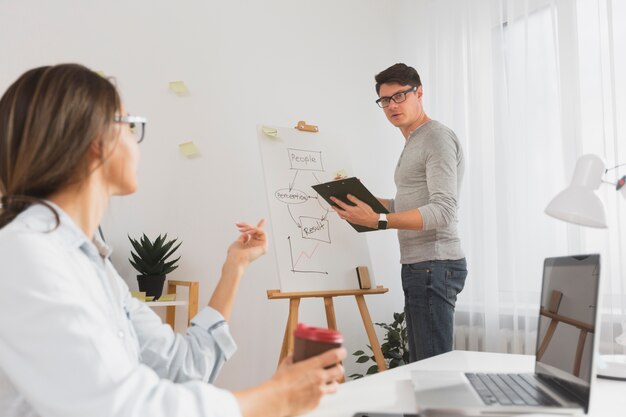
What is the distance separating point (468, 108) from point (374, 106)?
2.57 feet

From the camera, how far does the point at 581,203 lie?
120 cm

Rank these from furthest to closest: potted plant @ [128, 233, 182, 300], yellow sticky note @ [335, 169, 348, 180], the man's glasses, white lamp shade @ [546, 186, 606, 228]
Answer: yellow sticky note @ [335, 169, 348, 180] → potted plant @ [128, 233, 182, 300] → white lamp shade @ [546, 186, 606, 228] → the man's glasses

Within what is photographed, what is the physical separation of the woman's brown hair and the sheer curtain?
2.31 m

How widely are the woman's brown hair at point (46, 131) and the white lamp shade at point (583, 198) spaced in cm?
96

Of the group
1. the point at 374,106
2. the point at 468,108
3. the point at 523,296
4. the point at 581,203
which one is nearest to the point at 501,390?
the point at 581,203

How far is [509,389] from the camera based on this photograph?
1050 mm

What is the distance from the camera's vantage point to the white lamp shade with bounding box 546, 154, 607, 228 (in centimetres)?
118

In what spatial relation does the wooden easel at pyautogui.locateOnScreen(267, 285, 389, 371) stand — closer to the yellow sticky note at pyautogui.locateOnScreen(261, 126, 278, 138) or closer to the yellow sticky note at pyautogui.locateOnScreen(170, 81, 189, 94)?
the yellow sticky note at pyautogui.locateOnScreen(261, 126, 278, 138)

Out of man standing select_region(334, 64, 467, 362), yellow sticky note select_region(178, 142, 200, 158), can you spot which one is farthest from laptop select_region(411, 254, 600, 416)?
yellow sticky note select_region(178, 142, 200, 158)

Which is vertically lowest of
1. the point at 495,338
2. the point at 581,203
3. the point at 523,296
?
the point at 495,338

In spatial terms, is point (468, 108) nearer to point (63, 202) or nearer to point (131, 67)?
point (131, 67)

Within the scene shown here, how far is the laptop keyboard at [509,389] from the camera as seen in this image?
96 cm

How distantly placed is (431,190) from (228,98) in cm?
143

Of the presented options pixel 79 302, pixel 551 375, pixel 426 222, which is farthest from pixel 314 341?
pixel 426 222
